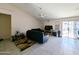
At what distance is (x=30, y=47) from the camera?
236 centimetres

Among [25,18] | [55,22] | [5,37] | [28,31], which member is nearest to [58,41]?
[55,22]

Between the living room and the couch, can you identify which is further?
the couch

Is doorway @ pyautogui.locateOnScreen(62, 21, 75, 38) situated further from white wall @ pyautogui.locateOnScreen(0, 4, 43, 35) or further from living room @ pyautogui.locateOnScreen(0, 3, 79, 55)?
white wall @ pyautogui.locateOnScreen(0, 4, 43, 35)

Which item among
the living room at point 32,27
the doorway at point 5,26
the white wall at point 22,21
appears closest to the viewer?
the living room at point 32,27

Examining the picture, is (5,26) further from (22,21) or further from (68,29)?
(68,29)

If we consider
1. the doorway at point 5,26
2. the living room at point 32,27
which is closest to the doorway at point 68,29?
A: the living room at point 32,27

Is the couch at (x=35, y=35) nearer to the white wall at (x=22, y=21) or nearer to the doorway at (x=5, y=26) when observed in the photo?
the white wall at (x=22, y=21)

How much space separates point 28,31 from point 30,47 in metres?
0.50

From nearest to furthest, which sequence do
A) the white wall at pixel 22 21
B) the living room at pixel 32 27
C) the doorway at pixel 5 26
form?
the living room at pixel 32 27 < the doorway at pixel 5 26 < the white wall at pixel 22 21

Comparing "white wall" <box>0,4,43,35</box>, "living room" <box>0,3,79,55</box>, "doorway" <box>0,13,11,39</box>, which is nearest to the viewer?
"living room" <box>0,3,79,55</box>

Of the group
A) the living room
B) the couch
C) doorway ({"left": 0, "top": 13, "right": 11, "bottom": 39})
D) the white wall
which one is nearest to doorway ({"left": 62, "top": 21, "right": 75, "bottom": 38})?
the living room

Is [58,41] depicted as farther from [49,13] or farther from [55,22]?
[49,13]

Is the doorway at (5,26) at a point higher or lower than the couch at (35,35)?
higher

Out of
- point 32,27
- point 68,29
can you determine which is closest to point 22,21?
point 32,27
